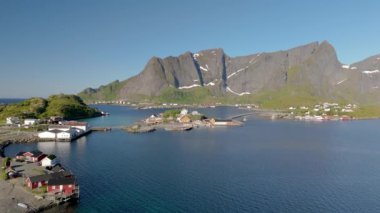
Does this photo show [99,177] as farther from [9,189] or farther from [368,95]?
[368,95]

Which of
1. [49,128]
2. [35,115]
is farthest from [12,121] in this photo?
[49,128]

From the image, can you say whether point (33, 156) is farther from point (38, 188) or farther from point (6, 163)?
point (38, 188)

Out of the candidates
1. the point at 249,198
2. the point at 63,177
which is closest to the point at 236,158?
the point at 249,198

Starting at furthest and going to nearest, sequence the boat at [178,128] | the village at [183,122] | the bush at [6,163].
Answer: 1. the village at [183,122]
2. the boat at [178,128]
3. the bush at [6,163]

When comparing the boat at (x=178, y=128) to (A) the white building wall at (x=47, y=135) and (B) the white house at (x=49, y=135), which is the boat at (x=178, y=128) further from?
(A) the white building wall at (x=47, y=135)

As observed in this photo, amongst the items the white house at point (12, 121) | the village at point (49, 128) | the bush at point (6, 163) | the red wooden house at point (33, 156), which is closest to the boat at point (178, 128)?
the village at point (49, 128)

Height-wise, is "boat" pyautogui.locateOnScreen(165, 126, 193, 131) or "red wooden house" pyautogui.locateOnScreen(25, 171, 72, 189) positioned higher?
"boat" pyautogui.locateOnScreen(165, 126, 193, 131)

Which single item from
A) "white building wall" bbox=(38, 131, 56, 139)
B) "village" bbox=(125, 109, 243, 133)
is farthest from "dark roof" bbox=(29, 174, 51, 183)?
"village" bbox=(125, 109, 243, 133)

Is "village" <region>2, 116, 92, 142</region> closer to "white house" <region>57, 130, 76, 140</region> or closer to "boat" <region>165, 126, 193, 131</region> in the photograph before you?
"white house" <region>57, 130, 76, 140</region>
